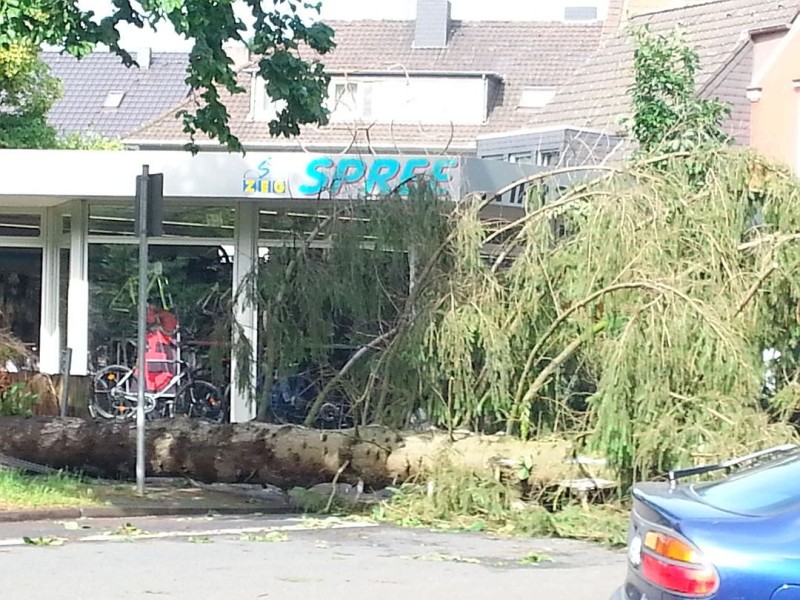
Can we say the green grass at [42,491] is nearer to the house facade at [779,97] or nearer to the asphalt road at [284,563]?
the asphalt road at [284,563]

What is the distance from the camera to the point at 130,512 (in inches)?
508

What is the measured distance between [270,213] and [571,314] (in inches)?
303

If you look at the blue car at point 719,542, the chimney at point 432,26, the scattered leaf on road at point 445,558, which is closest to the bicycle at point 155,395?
the scattered leaf on road at point 445,558

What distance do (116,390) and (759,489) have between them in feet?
51.6

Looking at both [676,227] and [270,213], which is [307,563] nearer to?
[676,227]

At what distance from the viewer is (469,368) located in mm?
12883

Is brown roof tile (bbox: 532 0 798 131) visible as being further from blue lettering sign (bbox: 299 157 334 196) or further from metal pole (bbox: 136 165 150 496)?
metal pole (bbox: 136 165 150 496)

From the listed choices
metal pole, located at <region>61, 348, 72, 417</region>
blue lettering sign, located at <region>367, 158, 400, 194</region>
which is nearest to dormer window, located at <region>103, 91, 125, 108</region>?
metal pole, located at <region>61, 348, 72, 417</region>

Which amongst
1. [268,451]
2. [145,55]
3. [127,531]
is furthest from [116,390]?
[145,55]

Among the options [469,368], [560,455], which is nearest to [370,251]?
[469,368]

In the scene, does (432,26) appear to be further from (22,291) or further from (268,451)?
(268,451)

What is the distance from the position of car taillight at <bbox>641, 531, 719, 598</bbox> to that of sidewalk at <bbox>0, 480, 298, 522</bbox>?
783 centimetres

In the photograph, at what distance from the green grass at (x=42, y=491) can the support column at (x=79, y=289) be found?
664 cm

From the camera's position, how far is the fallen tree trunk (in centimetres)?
1263
